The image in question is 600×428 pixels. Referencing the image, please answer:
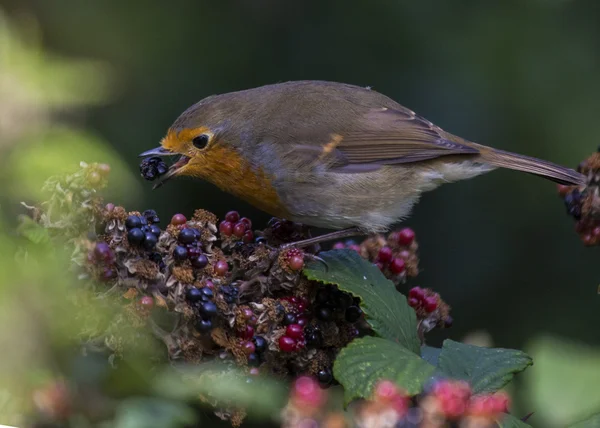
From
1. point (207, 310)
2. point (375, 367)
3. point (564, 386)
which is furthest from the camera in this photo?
point (207, 310)

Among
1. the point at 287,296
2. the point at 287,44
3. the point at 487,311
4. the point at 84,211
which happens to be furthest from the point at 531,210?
the point at 84,211

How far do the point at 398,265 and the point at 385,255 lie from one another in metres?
0.06

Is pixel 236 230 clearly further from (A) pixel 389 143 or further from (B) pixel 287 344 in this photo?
(A) pixel 389 143

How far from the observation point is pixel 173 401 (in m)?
1.40

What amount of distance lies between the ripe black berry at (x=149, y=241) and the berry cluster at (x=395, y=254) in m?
0.86

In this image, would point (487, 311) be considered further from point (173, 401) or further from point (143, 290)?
point (173, 401)

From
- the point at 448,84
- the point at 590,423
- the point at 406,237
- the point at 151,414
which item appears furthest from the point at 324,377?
the point at 448,84

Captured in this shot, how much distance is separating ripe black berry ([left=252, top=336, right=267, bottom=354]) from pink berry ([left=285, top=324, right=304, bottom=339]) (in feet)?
0.24

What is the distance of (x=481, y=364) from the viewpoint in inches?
93.8

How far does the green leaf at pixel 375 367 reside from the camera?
2082mm

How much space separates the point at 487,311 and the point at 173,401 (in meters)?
4.24

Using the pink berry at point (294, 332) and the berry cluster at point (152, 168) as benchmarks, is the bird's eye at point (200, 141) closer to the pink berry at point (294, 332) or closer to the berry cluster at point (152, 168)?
the berry cluster at point (152, 168)

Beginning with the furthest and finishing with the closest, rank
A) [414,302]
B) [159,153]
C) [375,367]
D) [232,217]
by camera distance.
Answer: [159,153] → [414,302] → [232,217] → [375,367]

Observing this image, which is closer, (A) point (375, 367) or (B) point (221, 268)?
(A) point (375, 367)
